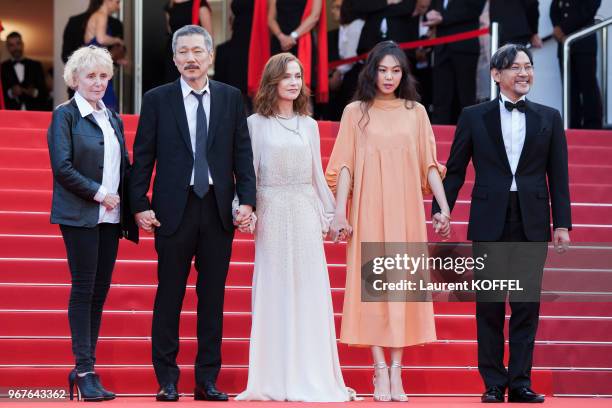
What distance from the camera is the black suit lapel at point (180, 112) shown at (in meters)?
6.71

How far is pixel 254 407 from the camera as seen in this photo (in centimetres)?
627

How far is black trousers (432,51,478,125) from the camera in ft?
38.1

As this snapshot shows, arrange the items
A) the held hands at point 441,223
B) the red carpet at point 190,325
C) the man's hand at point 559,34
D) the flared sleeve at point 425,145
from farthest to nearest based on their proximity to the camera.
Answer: the man's hand at point 559,34 → the red carpet at point 190,325 → the flared sleeve at point 425,145 → the held hands at point 441,223

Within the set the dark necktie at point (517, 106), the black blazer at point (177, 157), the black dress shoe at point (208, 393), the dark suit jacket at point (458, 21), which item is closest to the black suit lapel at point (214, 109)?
the black blazer at point (177, 157)

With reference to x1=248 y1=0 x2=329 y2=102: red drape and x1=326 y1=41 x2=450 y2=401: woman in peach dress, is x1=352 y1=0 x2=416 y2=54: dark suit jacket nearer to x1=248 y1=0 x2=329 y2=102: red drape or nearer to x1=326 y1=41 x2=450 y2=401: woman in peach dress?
x1=248 y1=0 x2=329 y2=102: red drape

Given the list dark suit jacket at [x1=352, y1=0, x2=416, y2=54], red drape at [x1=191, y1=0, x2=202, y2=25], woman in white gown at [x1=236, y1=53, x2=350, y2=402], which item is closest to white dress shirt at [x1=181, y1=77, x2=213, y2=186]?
woman in white gown at [x1=236, y1=53, x2=350, y2=402]

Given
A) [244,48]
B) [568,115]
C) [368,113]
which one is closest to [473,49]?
[568,115]

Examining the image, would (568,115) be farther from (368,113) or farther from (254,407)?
(254,407)

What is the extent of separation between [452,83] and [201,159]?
5528mm

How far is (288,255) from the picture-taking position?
6.94 m

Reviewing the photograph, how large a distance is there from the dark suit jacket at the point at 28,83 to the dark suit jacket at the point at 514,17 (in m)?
6.18

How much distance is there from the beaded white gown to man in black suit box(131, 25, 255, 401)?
0.23m

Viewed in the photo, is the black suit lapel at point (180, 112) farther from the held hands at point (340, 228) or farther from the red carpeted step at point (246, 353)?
the red carpeted step at point (246, 353)

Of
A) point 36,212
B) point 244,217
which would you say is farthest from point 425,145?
point 36,212
